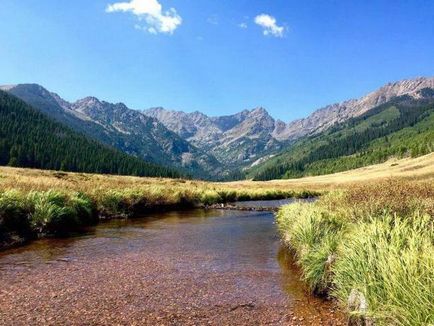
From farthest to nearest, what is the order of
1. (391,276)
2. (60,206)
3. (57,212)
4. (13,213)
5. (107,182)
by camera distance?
1. (107,182)
2. (60,206)
3. (57,212)
4. (13,213)
5. (391,276)

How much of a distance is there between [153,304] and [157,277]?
10.8 feet

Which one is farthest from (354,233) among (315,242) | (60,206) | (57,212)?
(60,206)

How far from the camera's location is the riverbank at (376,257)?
7.52 meters

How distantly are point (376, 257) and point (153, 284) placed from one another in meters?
8.22

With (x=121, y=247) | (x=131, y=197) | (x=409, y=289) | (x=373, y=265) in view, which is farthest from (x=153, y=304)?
(x=131, y=197)

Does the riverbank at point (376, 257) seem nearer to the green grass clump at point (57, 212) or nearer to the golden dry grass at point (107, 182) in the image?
the golden dry grass at point (107, 182)

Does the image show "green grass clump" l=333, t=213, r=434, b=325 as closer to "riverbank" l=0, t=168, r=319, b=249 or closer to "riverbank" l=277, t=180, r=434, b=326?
"riverbank" l=277, t=180, r=434, b=326

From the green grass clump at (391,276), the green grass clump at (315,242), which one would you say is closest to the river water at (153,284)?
the green grass clump at (315,242)

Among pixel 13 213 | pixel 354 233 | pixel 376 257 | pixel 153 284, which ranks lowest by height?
pixel 153 284

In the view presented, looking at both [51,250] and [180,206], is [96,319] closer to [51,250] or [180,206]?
[51,250]

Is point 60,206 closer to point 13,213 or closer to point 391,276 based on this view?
point 13,213

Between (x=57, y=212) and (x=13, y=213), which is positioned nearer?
(x=13, y=213)

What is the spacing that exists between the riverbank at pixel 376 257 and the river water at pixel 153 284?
1183 mm

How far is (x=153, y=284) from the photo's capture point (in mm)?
15047
